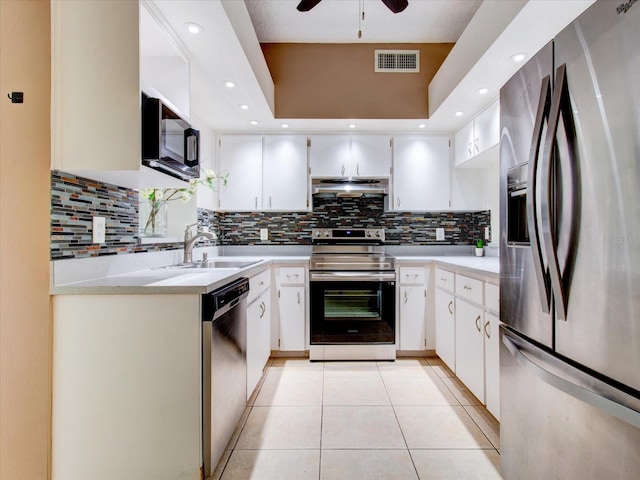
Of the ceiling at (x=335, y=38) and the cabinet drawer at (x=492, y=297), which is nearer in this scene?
the ceiling at (x=335, y=38)

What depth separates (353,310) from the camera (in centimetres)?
297

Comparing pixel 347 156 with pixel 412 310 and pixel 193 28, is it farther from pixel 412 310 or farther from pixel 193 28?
pixel 193 28

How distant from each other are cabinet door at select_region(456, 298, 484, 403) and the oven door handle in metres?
0.67

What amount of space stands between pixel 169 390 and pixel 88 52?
1429 millimetres

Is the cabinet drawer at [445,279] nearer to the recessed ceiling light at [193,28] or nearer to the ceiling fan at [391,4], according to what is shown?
the ceiling fan at [391,4]

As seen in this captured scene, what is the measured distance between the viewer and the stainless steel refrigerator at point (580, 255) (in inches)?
32.1

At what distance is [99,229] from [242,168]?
1.83 m

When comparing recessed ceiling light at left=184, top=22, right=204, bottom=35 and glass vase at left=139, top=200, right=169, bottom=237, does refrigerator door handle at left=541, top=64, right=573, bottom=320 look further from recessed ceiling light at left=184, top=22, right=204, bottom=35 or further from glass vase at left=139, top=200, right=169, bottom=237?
glass vase at left=139, top=200, right=169, bottom=237

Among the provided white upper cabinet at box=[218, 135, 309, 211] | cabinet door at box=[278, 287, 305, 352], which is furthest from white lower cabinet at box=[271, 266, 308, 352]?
white upper cabinet at box=[218, 135, 309, 211]

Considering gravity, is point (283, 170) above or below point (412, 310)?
above

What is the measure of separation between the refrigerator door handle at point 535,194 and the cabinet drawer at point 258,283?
5.31 feet

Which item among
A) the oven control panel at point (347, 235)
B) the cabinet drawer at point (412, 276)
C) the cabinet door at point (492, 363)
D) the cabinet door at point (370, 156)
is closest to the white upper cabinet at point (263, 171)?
the oven control panel at point (347, 235)

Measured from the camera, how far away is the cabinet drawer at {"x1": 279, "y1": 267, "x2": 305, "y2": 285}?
2.99 meters

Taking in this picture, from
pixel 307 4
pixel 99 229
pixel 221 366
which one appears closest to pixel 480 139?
pixel 307 4
